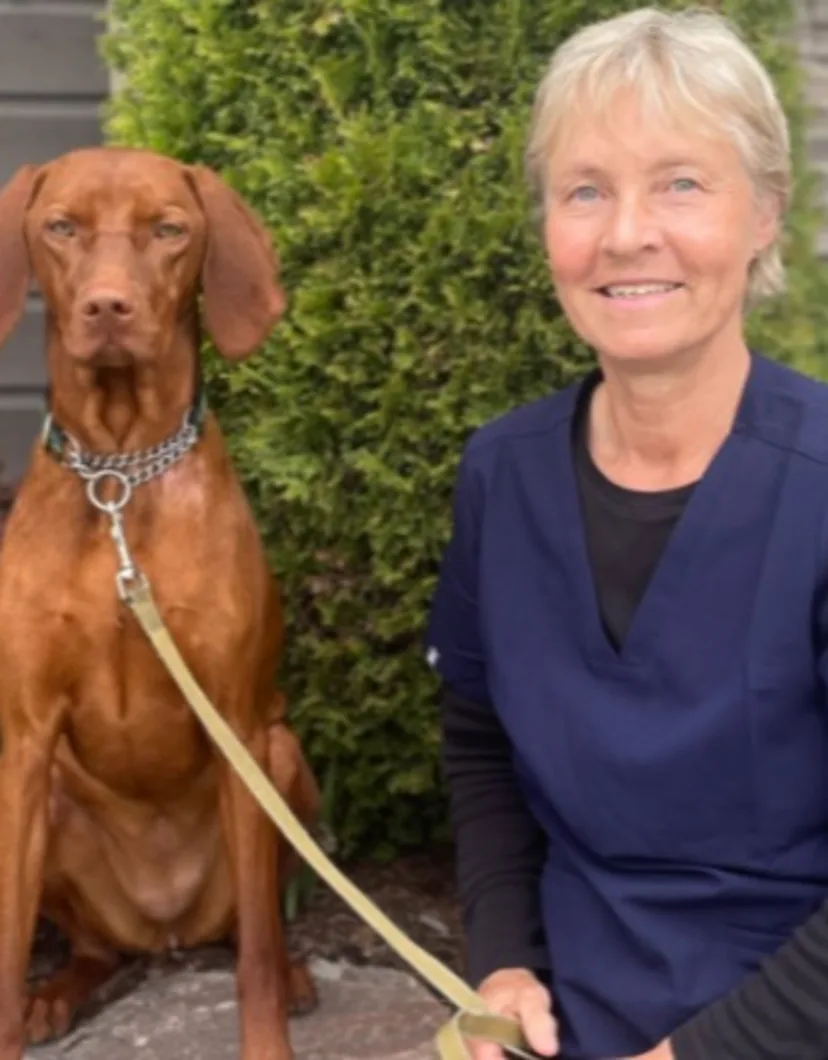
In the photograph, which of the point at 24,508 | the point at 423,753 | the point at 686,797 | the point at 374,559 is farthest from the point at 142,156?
the point at 423,753

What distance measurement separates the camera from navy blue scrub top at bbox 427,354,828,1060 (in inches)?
84.0

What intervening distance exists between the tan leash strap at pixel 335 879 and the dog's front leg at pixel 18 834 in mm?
269

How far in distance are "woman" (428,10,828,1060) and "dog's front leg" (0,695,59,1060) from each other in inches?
34.9

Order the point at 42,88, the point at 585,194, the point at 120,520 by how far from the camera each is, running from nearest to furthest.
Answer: the point at 585,194 < the point at 120,520 < the point at 42,88

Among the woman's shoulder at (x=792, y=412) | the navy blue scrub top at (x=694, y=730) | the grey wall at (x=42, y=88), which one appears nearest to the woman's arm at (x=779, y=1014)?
the navy blue scrub top at (x=694, y=730)

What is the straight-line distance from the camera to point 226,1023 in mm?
3107

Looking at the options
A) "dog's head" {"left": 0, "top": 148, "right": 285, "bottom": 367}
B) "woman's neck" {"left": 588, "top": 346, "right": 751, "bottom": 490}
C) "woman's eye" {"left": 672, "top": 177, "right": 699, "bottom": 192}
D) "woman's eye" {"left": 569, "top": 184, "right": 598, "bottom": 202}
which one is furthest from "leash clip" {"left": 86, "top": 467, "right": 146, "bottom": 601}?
"woman's eye" {"left": 672, "top": 177, "right": 699, "bottom": 192}

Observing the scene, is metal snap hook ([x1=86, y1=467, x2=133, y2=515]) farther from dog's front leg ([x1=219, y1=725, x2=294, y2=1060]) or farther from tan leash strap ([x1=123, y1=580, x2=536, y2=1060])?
dog's front leg ([x1=219, y1=725, x2=294, y2=1060])

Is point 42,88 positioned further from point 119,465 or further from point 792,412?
point 792,412

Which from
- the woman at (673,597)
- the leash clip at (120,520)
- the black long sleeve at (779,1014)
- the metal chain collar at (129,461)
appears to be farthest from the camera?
the metal chain collar at (129,461)

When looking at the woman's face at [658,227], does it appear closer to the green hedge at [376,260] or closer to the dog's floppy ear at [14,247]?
the dog's floppy ear at [14,247]

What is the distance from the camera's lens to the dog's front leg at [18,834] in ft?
9.22

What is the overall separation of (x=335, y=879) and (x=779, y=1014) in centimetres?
62

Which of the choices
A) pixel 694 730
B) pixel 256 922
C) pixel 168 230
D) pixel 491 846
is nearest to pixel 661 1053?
pixel 694 730
